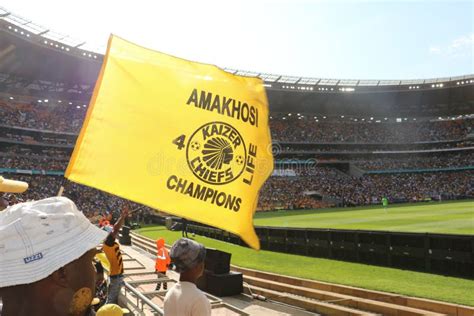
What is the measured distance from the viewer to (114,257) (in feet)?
22.8

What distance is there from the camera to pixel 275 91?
5834cm

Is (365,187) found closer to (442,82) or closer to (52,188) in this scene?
(442,82)

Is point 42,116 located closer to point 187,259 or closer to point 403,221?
point 403,221

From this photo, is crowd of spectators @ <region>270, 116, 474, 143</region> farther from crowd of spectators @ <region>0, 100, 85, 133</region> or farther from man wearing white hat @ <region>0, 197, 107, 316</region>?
man wearing white hat @ <region>0, 197, 107, 316</region>

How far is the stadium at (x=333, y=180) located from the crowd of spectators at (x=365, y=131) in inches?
9.0

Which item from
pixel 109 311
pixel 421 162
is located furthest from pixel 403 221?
pixel 421 162

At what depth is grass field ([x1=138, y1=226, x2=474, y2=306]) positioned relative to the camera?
7.75 m

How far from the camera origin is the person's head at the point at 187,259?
3.08m

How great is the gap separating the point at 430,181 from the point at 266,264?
54612 millimetres

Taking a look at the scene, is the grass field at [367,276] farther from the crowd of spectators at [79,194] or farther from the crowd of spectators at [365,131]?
the crowd of spectators at [365,131]

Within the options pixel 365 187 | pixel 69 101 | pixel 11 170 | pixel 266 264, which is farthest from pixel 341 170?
pixel 266 264

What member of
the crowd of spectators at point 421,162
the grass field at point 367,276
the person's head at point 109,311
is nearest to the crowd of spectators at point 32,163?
the grass field at point 367,276

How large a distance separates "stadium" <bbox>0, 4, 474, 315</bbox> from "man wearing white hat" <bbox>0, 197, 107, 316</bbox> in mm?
2255

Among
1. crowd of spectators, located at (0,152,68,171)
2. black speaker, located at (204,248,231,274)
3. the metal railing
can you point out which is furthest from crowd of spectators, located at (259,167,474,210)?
the metal railing
